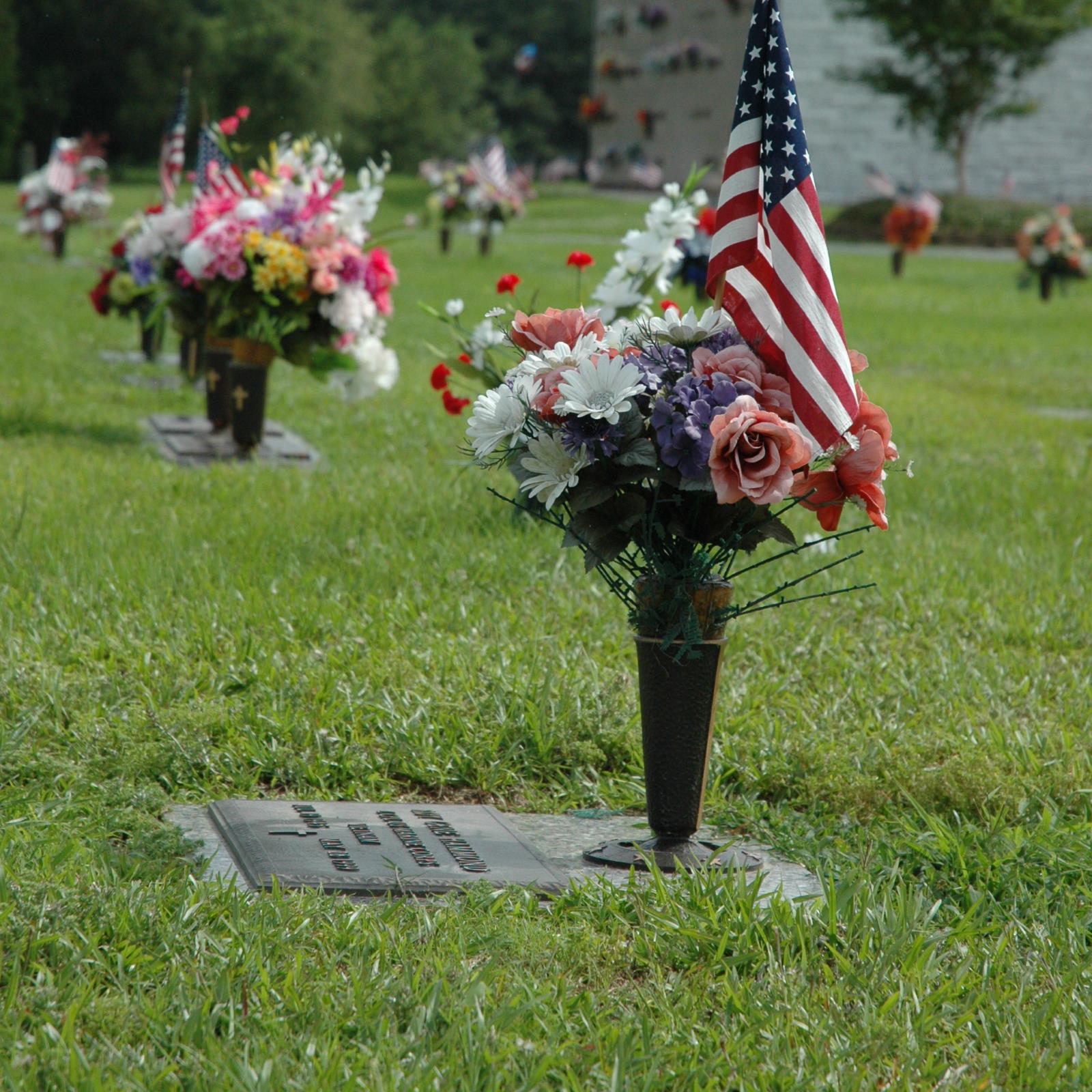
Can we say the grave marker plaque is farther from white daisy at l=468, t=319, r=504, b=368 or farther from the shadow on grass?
the shadow on grass

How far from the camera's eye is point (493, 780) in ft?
11.5

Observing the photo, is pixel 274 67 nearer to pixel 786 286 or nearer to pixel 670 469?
pixel 786 286

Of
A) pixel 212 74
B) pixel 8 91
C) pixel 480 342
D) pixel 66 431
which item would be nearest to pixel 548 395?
pixel 480 342

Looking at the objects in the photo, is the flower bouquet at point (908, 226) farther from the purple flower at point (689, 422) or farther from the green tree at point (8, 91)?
the green tree at point (8, 91)

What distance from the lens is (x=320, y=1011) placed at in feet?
7.44

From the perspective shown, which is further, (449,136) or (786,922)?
(449,136)

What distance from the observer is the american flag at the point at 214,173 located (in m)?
6.97

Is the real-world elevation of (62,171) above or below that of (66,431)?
above

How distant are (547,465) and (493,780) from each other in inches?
40.4

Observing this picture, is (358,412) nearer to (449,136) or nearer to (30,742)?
(30,742)

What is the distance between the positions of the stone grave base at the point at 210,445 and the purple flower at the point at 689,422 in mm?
4391

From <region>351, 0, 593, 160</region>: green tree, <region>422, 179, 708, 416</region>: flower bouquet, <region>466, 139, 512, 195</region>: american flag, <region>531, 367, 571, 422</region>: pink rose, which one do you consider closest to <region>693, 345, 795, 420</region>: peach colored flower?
<region>531, 367, 571, 422</region>: pink rose

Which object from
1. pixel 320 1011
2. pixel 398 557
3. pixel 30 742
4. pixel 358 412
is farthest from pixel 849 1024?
pixel 358 412

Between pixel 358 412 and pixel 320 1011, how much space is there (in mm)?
6787
